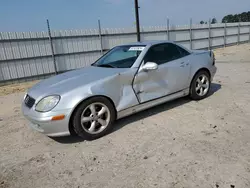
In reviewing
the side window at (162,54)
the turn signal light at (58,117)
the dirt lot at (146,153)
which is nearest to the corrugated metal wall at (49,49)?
the dirt lot at (146,153)

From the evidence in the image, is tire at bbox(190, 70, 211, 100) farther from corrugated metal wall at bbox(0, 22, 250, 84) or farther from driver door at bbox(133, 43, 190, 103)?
corrugated metal wall at bbox(0, 22, 250, 84)

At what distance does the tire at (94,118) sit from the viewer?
2.92 m

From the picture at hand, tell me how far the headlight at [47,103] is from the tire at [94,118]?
332mm

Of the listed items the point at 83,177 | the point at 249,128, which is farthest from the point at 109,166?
the point at 249,128

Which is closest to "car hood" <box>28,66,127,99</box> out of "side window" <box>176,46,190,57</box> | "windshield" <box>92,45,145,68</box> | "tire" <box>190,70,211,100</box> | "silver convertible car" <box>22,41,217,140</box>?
"silver convertible car" <box>22,41,217,140</box>

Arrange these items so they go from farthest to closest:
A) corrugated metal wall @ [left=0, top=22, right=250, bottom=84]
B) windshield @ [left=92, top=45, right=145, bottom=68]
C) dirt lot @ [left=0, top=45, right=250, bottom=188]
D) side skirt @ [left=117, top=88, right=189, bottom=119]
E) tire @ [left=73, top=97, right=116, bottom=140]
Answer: corrugated metal wall @ [left=0, top=22, right=250, bottom=84] < windshield @ [left=92, top=45, right=145, bottom=68] < side skirt @ [left=117, top=88, right=189, bottom=119] < tire @ [left=73, top=97, right=116, bottom=140] < dirt lot @ [left=0, top=45, right=250, bottom=188]

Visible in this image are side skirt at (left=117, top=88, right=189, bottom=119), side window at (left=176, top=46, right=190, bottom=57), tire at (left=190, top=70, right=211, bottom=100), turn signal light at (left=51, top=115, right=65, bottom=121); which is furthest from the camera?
tire at (left=190, top=70, right=211, bottom=100)

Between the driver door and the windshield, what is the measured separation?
23 centimetres

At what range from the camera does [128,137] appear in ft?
10.2

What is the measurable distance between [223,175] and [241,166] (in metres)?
0.30

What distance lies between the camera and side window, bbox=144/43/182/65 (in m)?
3.71

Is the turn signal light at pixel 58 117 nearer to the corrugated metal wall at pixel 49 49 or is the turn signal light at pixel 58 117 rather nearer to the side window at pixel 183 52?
the side window at pixel 183 52

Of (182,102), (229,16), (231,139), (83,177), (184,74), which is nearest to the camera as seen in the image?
(83,177)

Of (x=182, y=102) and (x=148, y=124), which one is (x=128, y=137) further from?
(x=182, y=102)
